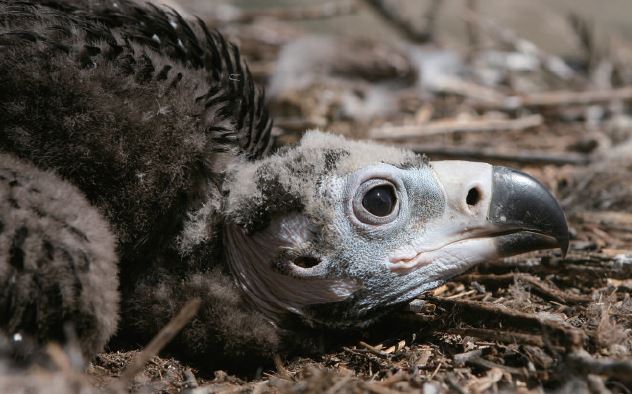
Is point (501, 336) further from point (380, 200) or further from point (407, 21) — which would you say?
point (407, 21)

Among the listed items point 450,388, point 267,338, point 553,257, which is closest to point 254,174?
point 267,338

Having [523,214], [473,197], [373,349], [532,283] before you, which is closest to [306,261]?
[373,349]

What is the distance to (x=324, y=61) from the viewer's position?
607 centimetres

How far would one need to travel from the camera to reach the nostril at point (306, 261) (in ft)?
8.22

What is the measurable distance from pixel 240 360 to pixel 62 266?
2.42ft

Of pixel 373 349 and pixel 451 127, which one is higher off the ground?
pixel 451 127

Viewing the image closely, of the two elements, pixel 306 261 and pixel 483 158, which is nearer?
pixel 306 261

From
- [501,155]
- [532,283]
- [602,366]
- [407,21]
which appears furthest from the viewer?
[407,21]

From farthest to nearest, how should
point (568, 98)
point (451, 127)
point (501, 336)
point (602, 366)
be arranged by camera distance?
point (568, 98) → point (451, 127) → point (501, 336) → point (602, 366)

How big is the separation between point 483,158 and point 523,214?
5.98ft

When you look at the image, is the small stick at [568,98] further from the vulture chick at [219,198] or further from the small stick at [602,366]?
the small stick at [602,366]

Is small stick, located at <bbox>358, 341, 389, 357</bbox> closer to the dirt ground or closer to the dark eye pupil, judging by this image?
the dirt ground

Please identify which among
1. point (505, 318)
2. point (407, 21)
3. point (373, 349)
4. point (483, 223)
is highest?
point (407, 21)

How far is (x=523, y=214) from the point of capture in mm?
2475
